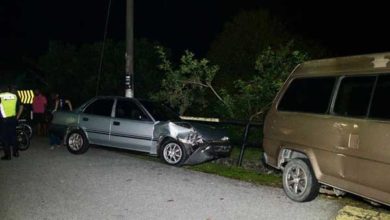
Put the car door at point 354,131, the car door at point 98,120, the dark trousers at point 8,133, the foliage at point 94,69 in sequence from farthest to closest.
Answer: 1. the foliage at point 94,69
2. the car door at point 98,120
3. the dark trousers at point 8,133
4. the car door at point 354,131

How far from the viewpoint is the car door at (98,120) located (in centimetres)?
1109

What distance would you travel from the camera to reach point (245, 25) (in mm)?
14109

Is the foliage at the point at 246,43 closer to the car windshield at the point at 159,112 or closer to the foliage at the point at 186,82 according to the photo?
the foliage at the point at 186,82

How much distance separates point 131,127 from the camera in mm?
10602

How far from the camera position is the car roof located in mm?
5783

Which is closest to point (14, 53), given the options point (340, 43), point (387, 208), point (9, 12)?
point (9, 12)

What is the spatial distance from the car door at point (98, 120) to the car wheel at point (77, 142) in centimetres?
16

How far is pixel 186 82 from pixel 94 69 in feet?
18.5

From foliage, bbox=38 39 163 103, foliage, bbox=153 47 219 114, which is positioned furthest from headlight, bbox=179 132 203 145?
foliage, bbox=38 39 163 103

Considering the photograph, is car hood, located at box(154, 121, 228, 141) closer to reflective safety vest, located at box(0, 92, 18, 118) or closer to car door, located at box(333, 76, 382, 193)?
reflective safety vest, located at box(0, 92, 18, 118)

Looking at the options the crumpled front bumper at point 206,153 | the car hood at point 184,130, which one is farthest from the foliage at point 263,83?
the crumpled front bumper at point 206,153

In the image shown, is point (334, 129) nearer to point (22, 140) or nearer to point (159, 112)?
point (159, 112)

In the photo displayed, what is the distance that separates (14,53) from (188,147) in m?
26.1

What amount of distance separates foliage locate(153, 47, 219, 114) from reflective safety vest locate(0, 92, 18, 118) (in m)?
4.21
